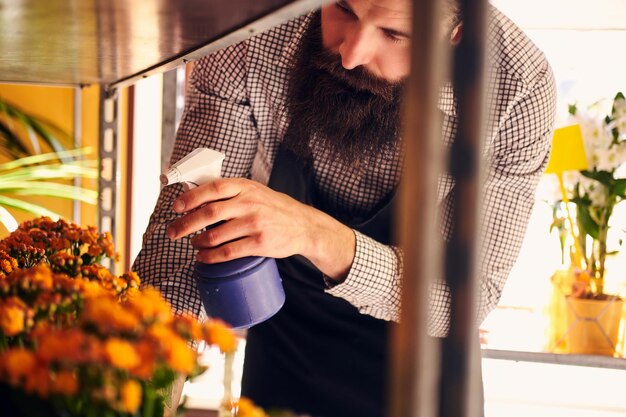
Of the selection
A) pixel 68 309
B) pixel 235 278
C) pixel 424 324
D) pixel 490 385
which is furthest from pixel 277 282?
pixel 490 385

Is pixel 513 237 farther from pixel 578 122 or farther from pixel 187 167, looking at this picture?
pixel 578 122

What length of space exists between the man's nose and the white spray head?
0.83ft

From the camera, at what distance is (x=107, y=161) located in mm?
1144

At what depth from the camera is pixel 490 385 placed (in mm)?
2371

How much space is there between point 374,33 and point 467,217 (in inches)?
23.8

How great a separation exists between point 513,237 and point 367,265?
30 cm

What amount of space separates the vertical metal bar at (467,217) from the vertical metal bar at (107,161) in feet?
2.58

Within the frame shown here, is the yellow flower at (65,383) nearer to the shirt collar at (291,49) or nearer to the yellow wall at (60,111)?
the shirt collar at (291,49)

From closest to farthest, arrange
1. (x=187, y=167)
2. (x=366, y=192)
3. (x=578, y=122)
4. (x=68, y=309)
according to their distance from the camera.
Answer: (x=68, y=309)
(x=187, y=167)
(x=366, y=192)
(x=578, y=122)

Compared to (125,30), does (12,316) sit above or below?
below

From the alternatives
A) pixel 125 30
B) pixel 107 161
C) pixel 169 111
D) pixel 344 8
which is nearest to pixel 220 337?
pixel 125 30

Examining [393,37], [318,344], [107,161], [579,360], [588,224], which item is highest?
[393,37]

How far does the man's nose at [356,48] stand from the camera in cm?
94

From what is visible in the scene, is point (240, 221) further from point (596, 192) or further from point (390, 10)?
point (596, 192)
